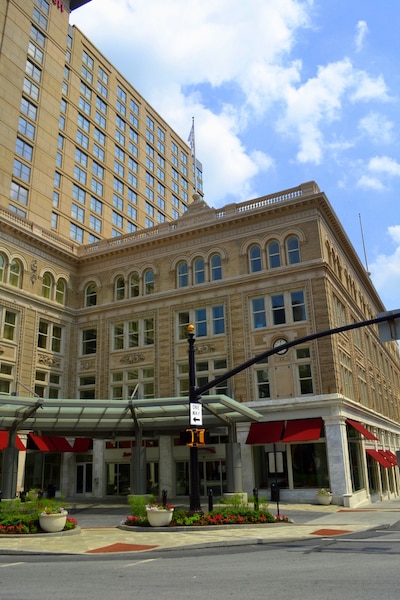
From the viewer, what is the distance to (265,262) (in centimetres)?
3594

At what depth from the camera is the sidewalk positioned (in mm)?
14984

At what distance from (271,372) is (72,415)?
511 inches

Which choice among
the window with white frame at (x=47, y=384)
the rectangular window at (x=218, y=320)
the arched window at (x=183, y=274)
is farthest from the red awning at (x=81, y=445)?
the arched window at (x=183, y=274)

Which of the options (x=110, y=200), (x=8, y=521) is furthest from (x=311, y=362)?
(x=110, y=200)

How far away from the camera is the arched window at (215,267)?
3784cm

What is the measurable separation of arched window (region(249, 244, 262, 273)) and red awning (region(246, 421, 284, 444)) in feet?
34.4

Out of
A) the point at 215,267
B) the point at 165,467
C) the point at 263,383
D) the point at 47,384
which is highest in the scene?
the point at 215,267

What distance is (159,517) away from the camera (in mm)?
18516

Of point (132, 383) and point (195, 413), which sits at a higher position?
point (132, 383)

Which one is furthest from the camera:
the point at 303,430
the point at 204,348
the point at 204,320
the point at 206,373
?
the point at 204,320

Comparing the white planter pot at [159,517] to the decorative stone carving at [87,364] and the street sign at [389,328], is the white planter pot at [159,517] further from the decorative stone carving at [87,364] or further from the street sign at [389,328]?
the decorative stone carving at [87,364]

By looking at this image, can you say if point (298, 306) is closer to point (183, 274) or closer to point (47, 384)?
point (183, 274)

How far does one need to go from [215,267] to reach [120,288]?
8.63m

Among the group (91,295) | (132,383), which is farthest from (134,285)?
(132,383)
